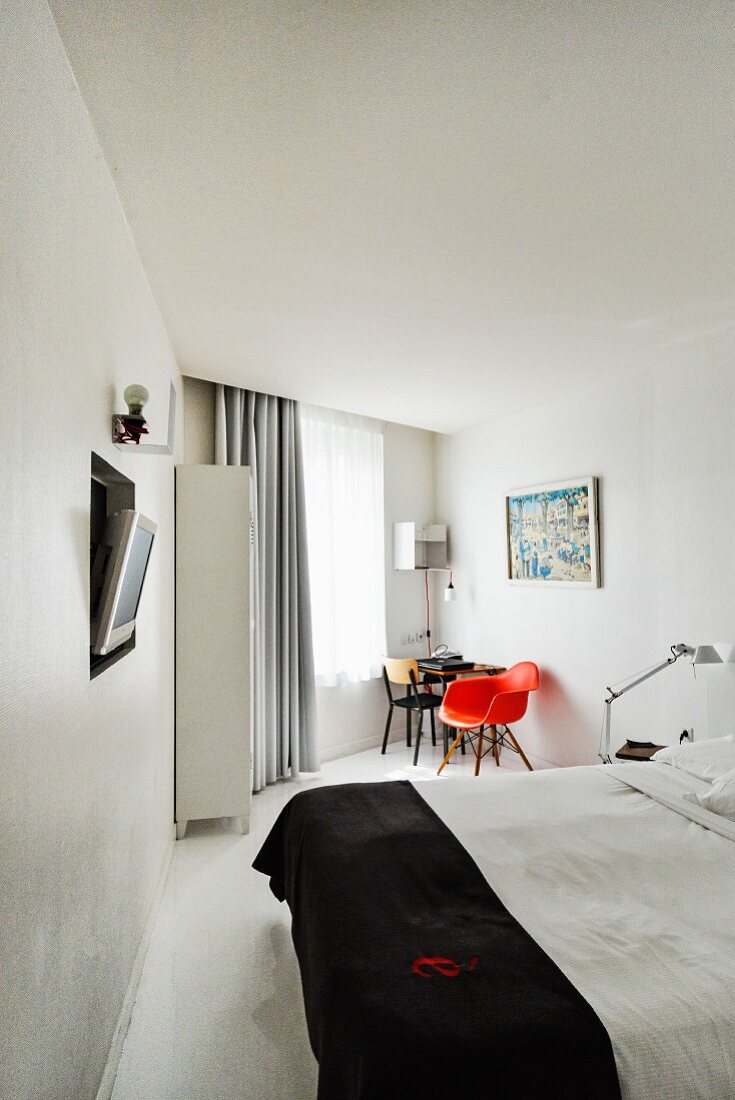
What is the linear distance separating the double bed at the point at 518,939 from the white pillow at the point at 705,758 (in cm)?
8

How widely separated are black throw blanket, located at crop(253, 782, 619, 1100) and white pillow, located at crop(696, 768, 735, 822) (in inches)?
36.7

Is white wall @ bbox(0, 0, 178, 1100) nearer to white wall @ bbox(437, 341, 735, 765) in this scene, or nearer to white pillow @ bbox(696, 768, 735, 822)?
white pillow @ bbox(696, 768, 735, 822)

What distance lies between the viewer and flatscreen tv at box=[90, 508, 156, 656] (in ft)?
5.57

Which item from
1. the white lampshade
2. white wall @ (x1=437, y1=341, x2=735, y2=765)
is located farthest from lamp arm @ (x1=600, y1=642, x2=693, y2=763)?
white wall @ (x1=437, y1=341, x2=735, y2=765)

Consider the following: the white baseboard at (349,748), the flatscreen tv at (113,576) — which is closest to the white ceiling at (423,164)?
the flatscreen tv at (113,576)

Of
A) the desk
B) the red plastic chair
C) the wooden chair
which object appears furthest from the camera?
the desk

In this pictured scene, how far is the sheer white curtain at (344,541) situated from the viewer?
194 inches

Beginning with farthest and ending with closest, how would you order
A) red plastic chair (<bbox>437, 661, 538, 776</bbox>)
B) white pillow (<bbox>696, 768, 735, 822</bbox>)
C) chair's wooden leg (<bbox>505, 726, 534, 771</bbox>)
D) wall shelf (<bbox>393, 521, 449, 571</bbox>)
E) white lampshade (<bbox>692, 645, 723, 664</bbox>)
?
wall shelf (<bbox>393, 521, 449, 571</bbox>) → chair's wooden leg (<bbox>505, 726, 534, 771</bbox>) → red plastic chair (<bbox>437, 661, 538, 776</bbox>) → white lampshade (<bbox>692, 645, 723, 664</bbox>) → white pillow (<bbox>696, 768, 735, 822</bbox>)

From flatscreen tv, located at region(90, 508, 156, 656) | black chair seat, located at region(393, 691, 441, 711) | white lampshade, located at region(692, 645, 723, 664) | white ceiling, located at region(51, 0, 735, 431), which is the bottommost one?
black chair seat, located at region(393, 691, 441, 711)

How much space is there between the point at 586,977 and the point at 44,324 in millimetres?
1811

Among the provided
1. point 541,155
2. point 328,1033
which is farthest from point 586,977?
point 541,155

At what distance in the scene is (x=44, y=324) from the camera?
1280 mm

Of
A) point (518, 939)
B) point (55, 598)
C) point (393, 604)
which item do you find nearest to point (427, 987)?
point (518, 939)

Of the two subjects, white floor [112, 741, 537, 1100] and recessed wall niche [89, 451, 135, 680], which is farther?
white floor [112, 741, 537, 1100]
